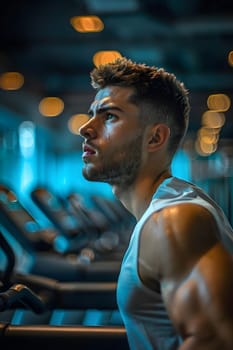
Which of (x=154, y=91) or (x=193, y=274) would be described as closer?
(x=193, y=274)

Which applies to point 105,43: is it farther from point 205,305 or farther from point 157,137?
point 205,305

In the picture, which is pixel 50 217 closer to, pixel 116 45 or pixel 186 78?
pixel 116 45

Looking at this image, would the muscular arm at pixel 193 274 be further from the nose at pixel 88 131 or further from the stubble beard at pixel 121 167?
the nose at pixel 88 131

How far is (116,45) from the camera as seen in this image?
7965 millimetres

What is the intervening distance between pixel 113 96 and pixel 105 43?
6.49 metres

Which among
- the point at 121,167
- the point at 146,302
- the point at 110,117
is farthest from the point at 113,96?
the point at 146,302

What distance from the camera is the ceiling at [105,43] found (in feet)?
21.1

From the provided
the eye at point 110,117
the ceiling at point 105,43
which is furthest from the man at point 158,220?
the ceiling at point 105,43

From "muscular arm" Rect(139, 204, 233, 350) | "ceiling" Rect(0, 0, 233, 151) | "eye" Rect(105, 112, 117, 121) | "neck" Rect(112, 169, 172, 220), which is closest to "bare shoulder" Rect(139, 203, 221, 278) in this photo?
"muscular arm" Rect(139, 204, 233, 350)

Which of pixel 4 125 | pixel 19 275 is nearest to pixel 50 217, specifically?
pixel 19 275

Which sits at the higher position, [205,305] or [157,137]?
[157,137]

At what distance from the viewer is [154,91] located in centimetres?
153

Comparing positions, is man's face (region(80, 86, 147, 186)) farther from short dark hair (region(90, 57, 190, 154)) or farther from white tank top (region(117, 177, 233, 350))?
white tank top (region(117, 177, 233, 350))

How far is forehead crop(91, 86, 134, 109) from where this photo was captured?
1524mm
